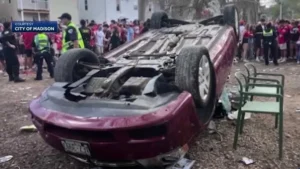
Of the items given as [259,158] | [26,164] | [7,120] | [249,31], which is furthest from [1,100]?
[249,31]

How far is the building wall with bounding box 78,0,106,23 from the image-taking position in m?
30.7

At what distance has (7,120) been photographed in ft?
18.0

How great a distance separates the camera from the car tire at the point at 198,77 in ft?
10.7

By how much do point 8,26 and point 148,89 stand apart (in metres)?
7.13

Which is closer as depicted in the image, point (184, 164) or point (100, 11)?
point (184, 164)

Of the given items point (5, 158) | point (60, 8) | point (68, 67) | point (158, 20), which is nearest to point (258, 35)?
point (158, 20)

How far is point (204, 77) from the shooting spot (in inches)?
140

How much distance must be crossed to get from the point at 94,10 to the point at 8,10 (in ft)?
23.2

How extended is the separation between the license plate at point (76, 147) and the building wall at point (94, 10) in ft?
93.4

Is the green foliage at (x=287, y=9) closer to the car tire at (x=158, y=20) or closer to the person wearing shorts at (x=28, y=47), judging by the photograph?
the person wearing shorts at (x=28, y=47)

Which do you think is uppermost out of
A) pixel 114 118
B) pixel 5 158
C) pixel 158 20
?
pixel 158 20

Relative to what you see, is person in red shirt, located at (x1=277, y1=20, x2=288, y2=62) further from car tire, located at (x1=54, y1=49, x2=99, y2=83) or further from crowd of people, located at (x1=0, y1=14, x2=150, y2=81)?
car tire, located at (x1=54, y1=49, x2=99, y2=83)

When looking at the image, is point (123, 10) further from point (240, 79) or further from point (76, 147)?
point (76, 147)

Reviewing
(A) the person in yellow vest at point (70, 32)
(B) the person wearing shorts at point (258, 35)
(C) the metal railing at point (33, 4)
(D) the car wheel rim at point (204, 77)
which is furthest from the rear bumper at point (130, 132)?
(C) the metal railing at point (33, 4)
